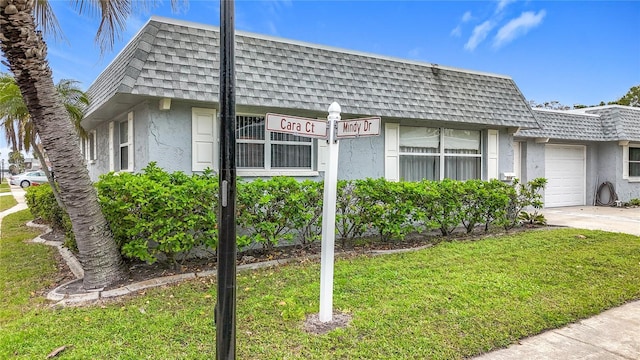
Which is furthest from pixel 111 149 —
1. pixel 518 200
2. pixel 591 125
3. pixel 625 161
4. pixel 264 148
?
pixel 625 161

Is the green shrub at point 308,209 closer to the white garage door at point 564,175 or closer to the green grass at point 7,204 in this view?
the white garage door at point 564,175

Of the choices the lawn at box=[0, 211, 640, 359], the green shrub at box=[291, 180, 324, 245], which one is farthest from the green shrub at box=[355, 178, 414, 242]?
the green shrub at box=[291, 180, 324, 245]

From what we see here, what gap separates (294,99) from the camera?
23.1ft

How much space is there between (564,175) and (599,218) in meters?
3.74

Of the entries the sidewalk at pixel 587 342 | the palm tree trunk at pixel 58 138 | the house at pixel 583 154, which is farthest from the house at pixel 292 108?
the sidewalk at pixel 587 342

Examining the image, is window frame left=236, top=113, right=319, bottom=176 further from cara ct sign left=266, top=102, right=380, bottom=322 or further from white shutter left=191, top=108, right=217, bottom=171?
cara ct sign left=266, top=102, right=380, bottom=322

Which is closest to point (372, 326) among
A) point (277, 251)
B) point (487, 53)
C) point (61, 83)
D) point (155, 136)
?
point (277, 251)

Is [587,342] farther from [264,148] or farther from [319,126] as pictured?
[264,148]

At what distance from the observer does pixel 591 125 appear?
1442cm

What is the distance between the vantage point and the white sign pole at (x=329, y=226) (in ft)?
12.4

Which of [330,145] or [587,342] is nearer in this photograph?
[587,342]

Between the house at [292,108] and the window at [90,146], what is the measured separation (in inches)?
20.0

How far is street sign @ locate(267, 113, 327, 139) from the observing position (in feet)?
11.8

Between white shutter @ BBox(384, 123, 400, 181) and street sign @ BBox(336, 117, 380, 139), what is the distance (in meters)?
4.68
